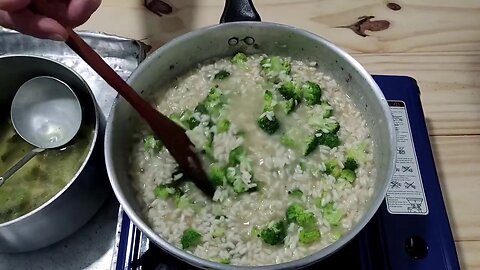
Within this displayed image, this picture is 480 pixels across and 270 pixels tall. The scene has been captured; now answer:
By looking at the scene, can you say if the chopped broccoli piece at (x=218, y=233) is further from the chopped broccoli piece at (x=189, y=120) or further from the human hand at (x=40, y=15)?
the human hand at (x=40, y=15)

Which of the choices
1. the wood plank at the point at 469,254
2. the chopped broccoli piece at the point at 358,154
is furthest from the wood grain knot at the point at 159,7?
the wood plank at the point at 469,254

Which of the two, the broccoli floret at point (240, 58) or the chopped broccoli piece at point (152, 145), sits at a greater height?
the broccoli floret at point (240, 58)

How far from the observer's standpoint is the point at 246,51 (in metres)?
1.20

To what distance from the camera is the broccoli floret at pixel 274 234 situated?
0.98 meters

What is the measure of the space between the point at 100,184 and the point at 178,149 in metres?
0.24

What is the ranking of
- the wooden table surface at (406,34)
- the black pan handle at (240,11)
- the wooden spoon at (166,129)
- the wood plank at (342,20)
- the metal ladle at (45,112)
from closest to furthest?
the wooden spoon at (166,129)
the black pan handle at (240,11)
the metal ladle at (45,112)
the wooden table surface at (406,34)
the wood plank at (342,20)

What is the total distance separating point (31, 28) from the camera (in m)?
0.86

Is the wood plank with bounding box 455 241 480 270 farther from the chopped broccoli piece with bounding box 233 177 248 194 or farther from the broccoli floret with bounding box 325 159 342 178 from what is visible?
the chopped broccoli piece with bounding box 233 177 248 194

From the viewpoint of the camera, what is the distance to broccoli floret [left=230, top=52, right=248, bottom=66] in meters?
1.19

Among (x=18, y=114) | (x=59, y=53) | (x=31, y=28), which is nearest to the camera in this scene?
(x=31, y=28)

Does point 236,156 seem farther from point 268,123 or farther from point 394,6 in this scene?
point 394,6

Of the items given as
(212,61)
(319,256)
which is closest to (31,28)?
(212,61)

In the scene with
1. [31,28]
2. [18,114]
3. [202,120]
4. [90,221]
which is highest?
[31,28]

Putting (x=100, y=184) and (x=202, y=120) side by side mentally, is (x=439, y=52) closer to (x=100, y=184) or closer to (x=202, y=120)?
(x=202, y=120)
